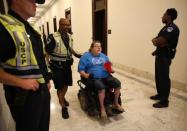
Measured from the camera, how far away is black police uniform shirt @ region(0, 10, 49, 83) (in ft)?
3.16

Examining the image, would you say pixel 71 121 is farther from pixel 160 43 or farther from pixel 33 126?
pixel 160 43

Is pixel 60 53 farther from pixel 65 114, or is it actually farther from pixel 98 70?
pixel 65 114

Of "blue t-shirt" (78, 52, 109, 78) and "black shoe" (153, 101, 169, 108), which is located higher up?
"blue t-shirt" (78, 52, 109, 78)

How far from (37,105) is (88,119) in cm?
143

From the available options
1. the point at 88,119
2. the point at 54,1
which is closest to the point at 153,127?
the point at 88,119

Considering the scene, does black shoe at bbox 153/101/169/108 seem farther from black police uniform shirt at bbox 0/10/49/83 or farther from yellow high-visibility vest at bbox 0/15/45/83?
yellow high-visibility vest at bbox 0/15/45/83

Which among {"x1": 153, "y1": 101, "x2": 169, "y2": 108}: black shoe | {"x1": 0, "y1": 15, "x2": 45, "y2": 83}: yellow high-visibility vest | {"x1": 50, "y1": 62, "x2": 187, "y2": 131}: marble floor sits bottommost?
{"x1": 50, "y1": 62, "x2": 187, "y2": 131}: marble floor

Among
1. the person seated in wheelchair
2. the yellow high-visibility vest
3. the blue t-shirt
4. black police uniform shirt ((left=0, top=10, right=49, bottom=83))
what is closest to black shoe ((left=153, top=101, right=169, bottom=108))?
the person seated in wheelchair

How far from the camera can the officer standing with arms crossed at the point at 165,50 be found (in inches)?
98.4

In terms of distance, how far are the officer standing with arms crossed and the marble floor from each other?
8.2 inches

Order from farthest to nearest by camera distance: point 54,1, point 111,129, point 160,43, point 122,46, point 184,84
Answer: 1. point 54,1
2. point 122,46
3. point 184,84
4. point 160,43
5. point 111,129

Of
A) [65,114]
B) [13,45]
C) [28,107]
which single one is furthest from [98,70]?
[13,45]

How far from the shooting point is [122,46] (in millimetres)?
4809

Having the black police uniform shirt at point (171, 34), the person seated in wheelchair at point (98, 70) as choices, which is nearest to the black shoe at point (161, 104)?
the person seated in wheelchair at point (98, 70)
